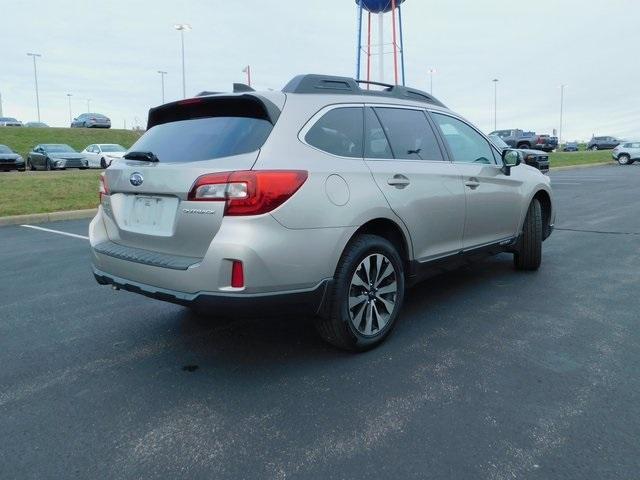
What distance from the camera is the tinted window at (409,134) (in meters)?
3.95

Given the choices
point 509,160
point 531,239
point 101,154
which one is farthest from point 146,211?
point 101,154

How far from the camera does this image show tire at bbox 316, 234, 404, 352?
3.31 m

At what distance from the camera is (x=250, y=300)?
2938mm

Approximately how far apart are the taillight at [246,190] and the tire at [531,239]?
342 cm

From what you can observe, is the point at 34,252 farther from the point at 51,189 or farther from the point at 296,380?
the point at 51,189

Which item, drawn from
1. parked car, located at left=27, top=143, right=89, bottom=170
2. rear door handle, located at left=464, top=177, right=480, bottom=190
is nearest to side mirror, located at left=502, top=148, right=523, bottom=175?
rear door handle, located at left=464, top=177, right=480, bottom=190

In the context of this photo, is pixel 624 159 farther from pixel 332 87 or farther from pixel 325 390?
pixel 325 390

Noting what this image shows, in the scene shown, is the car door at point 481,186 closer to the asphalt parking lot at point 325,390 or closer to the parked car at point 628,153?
the asphalt parking lot at point 325,390

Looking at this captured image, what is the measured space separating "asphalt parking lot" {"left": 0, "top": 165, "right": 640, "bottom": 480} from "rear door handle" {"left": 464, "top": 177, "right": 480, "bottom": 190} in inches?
39.8

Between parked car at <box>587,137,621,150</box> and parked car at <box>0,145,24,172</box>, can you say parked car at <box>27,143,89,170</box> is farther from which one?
parked car at <box>587,137,621,150</box>

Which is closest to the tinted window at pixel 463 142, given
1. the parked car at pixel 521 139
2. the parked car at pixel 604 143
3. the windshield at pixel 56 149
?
the windshield at pixel 56 149

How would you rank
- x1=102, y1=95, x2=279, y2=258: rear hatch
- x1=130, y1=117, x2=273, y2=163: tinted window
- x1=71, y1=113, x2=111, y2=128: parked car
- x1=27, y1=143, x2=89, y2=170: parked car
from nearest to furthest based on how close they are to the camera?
x1=102, y1=95, x2=279, y2=258: rear hatch < x1=130, y1=117, x2=273, y2=163: tinted window < x1=27, y1=143, x2=89, y2=170: parked car < x1=71, y1=113, x2=111, y2=128: parked car

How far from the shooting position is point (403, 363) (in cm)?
340

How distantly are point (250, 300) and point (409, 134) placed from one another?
198 centimetres
